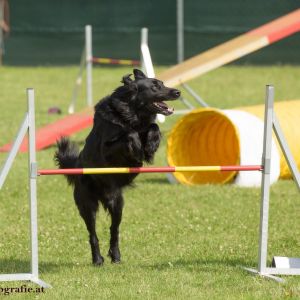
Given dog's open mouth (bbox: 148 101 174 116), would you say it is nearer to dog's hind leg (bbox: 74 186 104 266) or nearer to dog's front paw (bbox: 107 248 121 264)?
dog's hind leg (bbox: 74 186 104 266)

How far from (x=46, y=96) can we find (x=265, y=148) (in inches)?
522

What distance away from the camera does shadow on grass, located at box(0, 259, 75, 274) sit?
20.0 ft

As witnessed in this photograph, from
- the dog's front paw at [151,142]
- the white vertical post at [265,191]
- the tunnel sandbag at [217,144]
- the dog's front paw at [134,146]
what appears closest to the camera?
the white vertical post at [265,191]

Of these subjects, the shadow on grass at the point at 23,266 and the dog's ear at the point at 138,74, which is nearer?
the shadow on grass at the point at 23,266

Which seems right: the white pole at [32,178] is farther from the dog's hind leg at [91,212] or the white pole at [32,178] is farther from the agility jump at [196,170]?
the dog's hind leg at [91,212]

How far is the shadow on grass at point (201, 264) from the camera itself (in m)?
6.09

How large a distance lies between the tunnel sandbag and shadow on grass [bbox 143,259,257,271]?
2897 mm

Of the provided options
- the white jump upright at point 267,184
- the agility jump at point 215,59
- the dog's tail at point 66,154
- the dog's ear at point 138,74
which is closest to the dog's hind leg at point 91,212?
the dog's tail at point 66,154

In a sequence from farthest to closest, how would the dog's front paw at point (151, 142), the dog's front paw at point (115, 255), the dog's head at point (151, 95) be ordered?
the dog's front paw at point (115, 255) < the dog's head at point (151, 95) < the dog's front paw at point (151, 142)

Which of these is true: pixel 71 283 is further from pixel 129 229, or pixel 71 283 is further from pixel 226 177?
pixel 226 177

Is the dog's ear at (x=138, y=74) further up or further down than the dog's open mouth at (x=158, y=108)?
further up

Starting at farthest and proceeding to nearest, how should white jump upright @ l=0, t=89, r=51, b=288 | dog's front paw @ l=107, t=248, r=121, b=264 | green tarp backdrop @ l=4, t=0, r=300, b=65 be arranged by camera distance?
green tarp backdrop @ l=4, t=0, r=300, b=65
dog's front paw @ l=107, t=248, r=121, b=264
white jump upright @ l=0, t=89, r=51, b=288

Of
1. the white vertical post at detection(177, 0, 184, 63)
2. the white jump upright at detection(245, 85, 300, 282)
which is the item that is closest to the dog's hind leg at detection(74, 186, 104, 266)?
the white jump upright at detection(245, 85, 300, 282)

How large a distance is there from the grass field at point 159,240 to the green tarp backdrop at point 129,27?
12.3 meters
